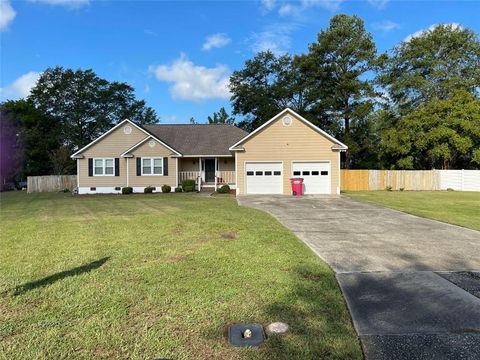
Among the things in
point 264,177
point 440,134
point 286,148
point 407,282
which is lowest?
point 407,282

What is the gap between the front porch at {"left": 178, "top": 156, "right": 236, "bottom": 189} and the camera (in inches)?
1123

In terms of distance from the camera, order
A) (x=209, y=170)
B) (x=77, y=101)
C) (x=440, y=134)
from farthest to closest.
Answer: (x=77, y=101) → (x=440, y=134) → (x=209, y=170)

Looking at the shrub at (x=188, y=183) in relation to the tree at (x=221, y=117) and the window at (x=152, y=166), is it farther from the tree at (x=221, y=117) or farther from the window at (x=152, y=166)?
the tree at (x=221, y=117)

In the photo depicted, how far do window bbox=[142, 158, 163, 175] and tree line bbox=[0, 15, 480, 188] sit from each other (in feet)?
47.8

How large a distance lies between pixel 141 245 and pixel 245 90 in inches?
1500

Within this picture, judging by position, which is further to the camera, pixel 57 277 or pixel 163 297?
pixel 57 277

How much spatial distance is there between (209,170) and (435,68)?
25881mm

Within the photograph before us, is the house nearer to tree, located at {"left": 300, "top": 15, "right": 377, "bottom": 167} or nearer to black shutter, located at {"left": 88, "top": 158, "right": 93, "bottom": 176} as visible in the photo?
black shutter, located at {"left": 88, "top": 158, "right": 93, "bottom": 176}

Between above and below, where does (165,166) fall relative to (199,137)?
below

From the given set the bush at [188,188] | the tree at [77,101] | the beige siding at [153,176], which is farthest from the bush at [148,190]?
the tree at [77,101]

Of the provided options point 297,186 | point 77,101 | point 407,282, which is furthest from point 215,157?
point 77,101

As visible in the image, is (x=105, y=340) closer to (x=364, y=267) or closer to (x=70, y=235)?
(x=364, y=267)

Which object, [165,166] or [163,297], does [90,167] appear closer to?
[165,166]

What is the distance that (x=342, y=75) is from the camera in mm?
38812
